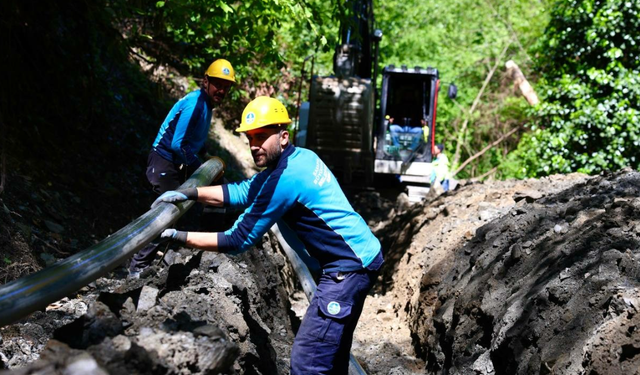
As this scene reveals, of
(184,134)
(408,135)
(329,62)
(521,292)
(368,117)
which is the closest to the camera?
(521,292)

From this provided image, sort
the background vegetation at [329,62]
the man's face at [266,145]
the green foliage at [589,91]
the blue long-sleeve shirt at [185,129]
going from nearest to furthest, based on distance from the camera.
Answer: the man's face at [266,145] < the blue long-sleeve shirt at [185,129] < the background vegetation at [329,62] < the green foliage at [589,91]

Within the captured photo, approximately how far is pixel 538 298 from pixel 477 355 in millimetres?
838

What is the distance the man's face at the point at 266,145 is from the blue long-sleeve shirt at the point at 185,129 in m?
2.17

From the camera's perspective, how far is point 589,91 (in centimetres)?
1544

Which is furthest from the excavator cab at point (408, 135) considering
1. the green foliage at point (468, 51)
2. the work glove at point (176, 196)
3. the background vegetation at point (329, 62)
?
the work glove at point (176, 196)

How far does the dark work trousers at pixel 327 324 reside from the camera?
4.34 m

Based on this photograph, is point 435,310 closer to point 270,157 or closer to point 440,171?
point 270,157

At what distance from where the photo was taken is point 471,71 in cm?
2759

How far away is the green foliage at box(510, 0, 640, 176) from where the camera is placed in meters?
15.0

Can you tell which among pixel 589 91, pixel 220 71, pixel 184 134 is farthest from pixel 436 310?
pixel 589 91

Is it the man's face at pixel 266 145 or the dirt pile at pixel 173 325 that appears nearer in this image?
the dirt pile at pixel 173 325

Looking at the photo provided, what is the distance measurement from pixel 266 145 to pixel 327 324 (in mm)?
1169

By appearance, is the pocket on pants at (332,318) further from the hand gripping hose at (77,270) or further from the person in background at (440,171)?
the person in background at (440,171)

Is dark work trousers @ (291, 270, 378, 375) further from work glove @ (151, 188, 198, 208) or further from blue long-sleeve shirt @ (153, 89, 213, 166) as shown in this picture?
blue long-sleeve shirt @ (153, 89, 213, 166)
